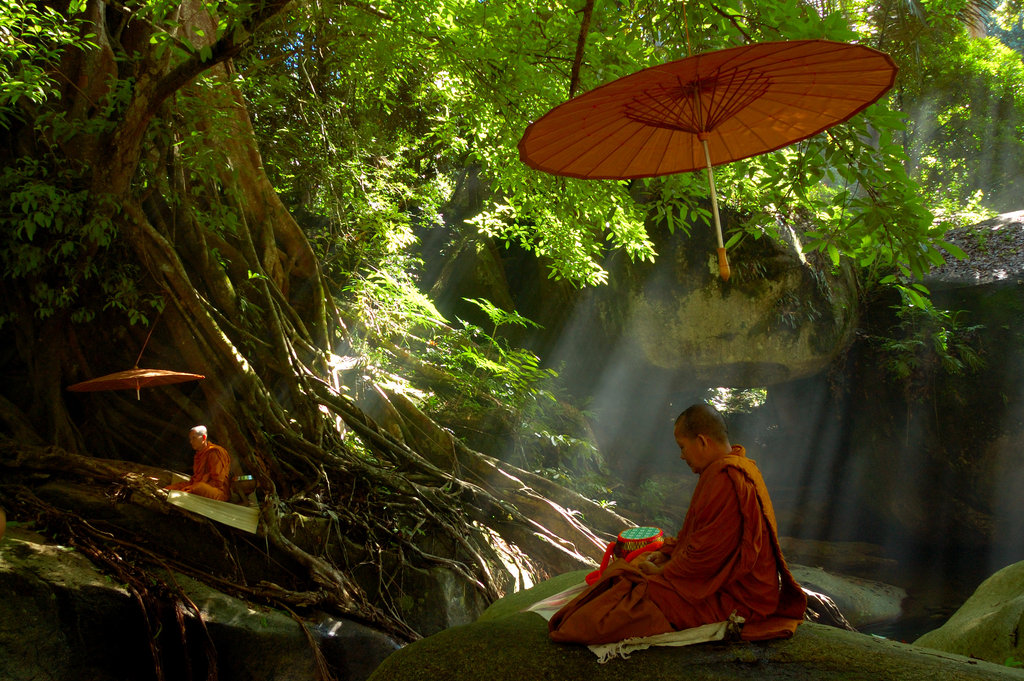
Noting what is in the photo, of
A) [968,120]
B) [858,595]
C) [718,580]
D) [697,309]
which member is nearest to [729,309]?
[697,309]

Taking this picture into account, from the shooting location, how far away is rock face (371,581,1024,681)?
2.23 m

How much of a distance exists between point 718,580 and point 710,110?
6.12 feet

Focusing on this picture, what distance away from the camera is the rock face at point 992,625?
3904mm

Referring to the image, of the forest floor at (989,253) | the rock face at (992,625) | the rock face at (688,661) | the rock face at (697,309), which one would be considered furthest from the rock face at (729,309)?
the rock face at (688,661)

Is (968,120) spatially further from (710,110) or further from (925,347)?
(710,110)

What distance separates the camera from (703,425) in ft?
9.07

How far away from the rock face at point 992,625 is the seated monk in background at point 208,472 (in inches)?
216

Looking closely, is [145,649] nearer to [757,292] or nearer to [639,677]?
[639,677]

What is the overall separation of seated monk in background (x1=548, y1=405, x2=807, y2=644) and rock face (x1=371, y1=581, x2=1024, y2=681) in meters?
0.08

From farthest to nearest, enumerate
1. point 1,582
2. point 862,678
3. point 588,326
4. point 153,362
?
point 588,326, point 153,362, point 1,582, point 862,678

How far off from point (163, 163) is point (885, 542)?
12211 millimetres

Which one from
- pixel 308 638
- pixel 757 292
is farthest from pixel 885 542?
pixel 308 638

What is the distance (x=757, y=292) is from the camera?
993cm

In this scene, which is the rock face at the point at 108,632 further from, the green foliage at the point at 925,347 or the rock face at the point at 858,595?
the green foliage at the point at 925,347
